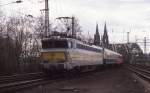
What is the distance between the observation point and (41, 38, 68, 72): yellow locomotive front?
29.5m

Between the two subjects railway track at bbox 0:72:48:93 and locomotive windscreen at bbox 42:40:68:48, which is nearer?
railway track at bbox 0:72:48:93

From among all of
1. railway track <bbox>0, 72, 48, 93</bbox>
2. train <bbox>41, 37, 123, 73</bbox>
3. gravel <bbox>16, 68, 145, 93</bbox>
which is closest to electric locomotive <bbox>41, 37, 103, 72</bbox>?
train <bbox>41, 37, 123, 73</bbox>

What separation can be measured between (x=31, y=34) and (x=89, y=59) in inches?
813

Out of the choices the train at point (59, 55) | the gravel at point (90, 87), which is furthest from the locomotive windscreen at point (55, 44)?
the gravel at point (90, 87)

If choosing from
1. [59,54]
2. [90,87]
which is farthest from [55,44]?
[90,87]

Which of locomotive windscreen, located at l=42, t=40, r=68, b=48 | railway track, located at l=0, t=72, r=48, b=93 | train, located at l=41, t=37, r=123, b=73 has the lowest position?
railway track, located at l=0, t=72, r=48, b=93

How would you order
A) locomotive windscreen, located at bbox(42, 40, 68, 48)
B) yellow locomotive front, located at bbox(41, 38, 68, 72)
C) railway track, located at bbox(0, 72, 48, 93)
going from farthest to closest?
locomotive windscreen, located at bbox(42, 40, 68, 48) < yellow locomotive front, located at bbox(41, 38, 68, 72) < railway track, located at bbox(0, 72, 48, 93)

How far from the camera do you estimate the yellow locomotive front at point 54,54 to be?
1161 inches

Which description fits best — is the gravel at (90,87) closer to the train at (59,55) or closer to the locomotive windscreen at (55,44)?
the train at (59,55)

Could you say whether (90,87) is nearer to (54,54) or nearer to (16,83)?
(16,83)

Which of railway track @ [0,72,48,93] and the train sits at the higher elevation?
the train

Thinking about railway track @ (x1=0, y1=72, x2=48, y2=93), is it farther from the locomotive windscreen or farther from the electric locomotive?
the locomotive windscreen

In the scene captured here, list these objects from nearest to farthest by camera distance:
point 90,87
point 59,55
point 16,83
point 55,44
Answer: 1. point 90,87
2. point 16,83
3. point 59,55
4. point 55,44

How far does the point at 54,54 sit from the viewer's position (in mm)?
29938
